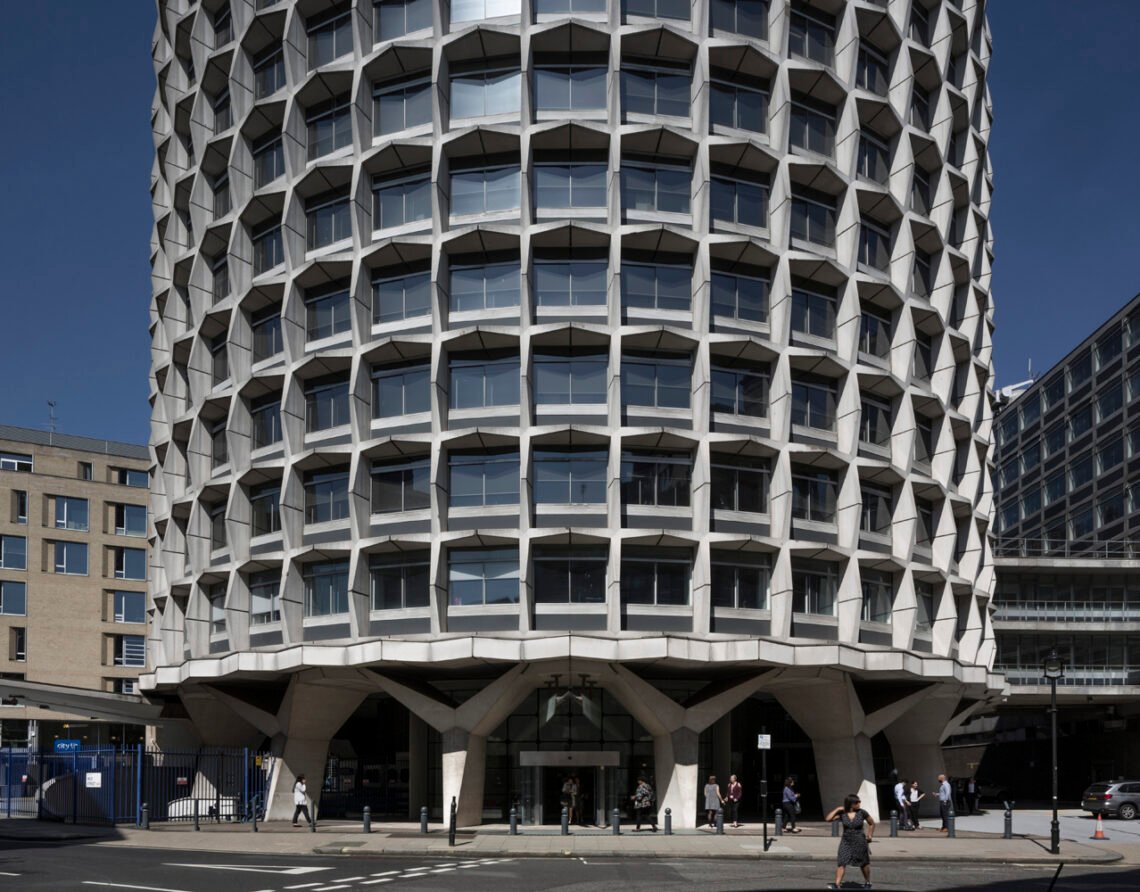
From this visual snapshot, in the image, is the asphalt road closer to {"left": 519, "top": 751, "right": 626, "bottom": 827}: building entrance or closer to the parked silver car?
{"left": 519, "top": 751, "right": 626, "bottom": 827}: building entrance

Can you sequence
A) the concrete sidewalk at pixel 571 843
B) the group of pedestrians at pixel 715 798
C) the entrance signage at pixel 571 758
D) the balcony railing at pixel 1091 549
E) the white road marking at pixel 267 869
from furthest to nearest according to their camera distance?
1. the balcony railing at pixel 1091 549
2. the entrance signage at pixel 571 758
3. the group of pedestrians at pixel 715 798
4. the concrete sidewalk at pixel 571 843
5. the white road marking at pixel 267 869

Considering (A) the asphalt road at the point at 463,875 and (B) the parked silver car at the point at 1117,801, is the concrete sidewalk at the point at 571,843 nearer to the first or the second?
(A) the asphalt road at the point at 463,875

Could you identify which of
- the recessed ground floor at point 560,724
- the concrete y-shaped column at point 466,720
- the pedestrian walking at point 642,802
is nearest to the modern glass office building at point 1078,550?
the recessed ground floor at point 560,724

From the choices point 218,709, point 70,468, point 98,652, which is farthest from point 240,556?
point 70,468

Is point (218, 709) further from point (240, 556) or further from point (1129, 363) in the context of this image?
point (1129, 363)

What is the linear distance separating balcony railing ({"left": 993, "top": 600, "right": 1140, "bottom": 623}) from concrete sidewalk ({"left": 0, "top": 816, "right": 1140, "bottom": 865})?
3281cm

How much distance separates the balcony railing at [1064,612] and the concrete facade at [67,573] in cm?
5657

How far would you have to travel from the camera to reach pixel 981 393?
58.6 meters

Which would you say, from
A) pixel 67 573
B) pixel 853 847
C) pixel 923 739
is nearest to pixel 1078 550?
pixel 923 739

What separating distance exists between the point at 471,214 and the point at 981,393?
2559cm

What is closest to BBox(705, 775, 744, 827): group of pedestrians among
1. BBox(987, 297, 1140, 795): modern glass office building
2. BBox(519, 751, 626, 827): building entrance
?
BBox(519, 751, 626, 827): building entrance

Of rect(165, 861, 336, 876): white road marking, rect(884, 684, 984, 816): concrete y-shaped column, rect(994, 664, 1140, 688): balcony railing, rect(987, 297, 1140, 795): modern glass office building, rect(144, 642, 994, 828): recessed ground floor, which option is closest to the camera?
rect(165, 861, 336, 876): white road marking

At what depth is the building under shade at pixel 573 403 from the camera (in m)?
44.5

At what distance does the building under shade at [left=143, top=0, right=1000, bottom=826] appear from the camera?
44531 mm
